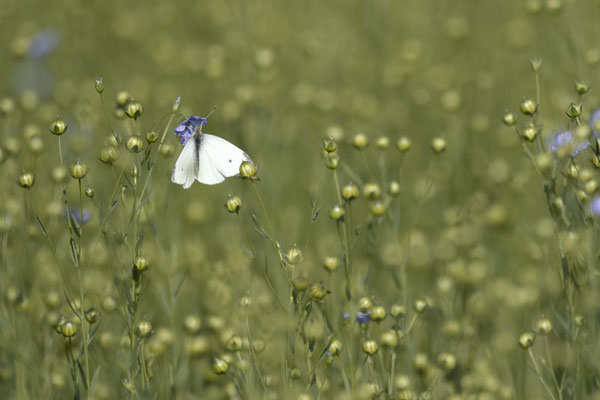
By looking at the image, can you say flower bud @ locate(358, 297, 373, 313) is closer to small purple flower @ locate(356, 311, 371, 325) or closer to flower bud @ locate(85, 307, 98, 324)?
small purple flower @ locate(356, 311, 371, 325)

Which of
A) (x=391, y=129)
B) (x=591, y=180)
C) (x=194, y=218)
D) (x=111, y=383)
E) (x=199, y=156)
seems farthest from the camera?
(x=391, y=129)

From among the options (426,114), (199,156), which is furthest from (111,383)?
(426,114)

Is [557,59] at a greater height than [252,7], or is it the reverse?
[252,7]

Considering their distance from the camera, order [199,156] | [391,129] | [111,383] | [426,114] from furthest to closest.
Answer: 1. [426,114]
2. [391,129]
3. [111,383]
4. [199,156]

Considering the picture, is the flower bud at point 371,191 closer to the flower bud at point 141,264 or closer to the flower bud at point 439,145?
the flower bud at point 439,145

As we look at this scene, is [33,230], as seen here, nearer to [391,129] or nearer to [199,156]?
[199,156]

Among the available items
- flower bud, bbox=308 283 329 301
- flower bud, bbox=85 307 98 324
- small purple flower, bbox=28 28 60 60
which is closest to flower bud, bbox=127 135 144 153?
flower bud, bbox=85 307 98 324

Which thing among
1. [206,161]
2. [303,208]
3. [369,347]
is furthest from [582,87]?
[303,208]
